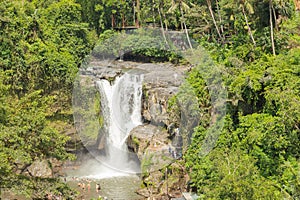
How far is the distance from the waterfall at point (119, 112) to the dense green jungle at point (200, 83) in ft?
7.78

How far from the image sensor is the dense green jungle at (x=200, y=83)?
494 inches

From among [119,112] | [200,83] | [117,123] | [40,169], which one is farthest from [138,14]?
[40,169]

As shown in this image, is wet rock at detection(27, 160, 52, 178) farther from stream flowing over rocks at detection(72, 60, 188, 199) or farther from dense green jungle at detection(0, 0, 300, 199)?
stream flowing over rocks at detection(72, 60, 188, 199)

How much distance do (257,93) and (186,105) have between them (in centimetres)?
318

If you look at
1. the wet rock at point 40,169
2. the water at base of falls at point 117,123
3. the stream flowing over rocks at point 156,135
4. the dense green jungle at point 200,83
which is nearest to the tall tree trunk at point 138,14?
the dense green jungle at point 200,83

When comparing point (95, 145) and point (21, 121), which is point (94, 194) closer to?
point (95, 145)

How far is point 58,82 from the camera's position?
81.5ft

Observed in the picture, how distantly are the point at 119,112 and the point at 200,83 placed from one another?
6436 millimetres

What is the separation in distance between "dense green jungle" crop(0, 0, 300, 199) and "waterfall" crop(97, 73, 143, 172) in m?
2.37


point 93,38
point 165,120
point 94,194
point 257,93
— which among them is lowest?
point 94,194

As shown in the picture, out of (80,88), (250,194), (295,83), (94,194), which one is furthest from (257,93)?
(80,88)

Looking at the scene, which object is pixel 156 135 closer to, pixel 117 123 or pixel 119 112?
pixel 117 123

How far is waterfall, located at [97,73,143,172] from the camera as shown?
22.7 m

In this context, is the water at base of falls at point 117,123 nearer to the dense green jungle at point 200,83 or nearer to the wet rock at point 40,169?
the wet rock at point 40,169
